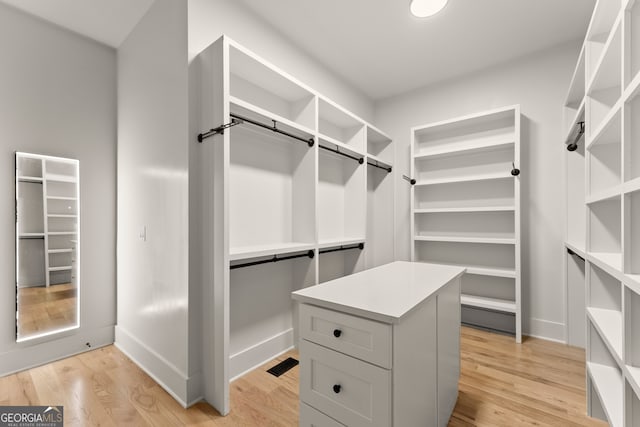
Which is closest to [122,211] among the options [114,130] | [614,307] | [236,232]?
[114,130]

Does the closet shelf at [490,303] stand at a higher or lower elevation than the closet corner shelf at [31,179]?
lower

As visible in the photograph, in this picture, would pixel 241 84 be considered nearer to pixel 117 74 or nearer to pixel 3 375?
pixel 117 74

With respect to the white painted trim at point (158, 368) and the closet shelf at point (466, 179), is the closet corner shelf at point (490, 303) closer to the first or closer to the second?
the closet shelf at point (466, 179)

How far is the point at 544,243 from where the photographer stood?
2645 mm

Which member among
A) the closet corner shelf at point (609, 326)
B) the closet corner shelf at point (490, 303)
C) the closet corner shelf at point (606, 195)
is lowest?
the closet corner shelf at point (490, 303)

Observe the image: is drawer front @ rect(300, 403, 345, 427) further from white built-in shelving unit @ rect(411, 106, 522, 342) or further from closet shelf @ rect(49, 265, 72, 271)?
closet shelf @ rect(49, 265, 72, 271)

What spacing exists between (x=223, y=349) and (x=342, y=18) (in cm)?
258

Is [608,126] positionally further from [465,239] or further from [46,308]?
[46,308]

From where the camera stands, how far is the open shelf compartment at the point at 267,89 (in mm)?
1877

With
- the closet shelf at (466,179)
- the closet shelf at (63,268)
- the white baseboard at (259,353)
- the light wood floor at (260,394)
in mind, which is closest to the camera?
the light wood floor at (260,394)

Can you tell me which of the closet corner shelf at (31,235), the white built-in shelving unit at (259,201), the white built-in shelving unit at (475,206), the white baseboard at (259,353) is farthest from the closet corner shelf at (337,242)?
the closet corner shelf at (31,235)

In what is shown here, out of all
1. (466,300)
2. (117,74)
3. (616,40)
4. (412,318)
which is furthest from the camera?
(466,300)

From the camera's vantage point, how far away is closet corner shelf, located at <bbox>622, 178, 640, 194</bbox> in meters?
0.87

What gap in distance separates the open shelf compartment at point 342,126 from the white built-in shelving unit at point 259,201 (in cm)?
2
